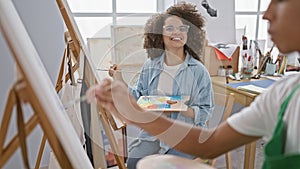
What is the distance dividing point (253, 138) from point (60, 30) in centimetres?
153

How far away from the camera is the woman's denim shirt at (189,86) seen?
60.1 inches

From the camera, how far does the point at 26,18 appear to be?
1813 mm

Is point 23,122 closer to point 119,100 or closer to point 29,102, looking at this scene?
point 29,102

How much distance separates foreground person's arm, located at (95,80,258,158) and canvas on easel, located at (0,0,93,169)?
6.8 inches

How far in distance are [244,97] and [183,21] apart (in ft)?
2.35

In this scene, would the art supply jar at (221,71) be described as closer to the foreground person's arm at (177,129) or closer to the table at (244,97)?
the table at (244,97)

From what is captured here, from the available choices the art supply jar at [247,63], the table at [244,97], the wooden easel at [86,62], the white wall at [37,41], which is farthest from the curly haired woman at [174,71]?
the art supply jar at [247,63]

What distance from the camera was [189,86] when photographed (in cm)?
154

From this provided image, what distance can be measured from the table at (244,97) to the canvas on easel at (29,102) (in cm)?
143

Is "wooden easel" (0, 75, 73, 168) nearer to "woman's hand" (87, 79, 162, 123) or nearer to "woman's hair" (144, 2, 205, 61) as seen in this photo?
"woman's hand" (87, 79, 162, 123)

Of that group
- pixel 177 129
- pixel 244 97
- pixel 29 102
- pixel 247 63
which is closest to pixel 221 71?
pixel 247 63

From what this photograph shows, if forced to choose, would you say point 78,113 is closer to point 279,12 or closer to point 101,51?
point 101,51

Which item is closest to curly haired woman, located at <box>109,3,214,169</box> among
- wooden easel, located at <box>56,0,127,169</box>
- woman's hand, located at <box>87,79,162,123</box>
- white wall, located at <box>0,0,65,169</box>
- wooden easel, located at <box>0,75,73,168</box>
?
wooden easel, located at <box>56,0,127,169</box>

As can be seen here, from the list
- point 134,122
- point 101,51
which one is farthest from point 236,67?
point 134,122
